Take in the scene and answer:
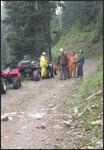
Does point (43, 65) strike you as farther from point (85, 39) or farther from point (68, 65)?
point (85, 39)

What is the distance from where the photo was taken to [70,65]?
28609 mm

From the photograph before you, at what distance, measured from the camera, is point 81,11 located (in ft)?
212

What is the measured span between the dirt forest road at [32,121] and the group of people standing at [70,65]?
690cm

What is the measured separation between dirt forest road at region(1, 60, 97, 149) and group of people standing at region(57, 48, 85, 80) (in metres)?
6.90

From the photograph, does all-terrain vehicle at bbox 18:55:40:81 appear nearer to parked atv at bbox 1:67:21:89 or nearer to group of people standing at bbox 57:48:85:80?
group of people standing at bbox 57:48:85:80

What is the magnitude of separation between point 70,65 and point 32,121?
15.5 metres

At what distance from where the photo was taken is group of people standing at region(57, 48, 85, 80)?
27.5 meters

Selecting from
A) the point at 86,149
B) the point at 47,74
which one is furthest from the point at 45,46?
the point at 86,149

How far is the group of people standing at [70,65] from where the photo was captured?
27.5 metres

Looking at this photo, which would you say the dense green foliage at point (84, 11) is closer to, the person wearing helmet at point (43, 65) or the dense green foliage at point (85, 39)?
the dense green foliage at point (85, 39)

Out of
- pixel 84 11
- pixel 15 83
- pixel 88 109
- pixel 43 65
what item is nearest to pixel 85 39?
pixel 84 11

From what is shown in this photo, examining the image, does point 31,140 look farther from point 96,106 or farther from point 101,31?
point 101,31

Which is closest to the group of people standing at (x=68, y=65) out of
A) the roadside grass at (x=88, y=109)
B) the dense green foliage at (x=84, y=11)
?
the roadside grass at (x=88, y=109)

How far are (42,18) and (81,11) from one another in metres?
25.3
